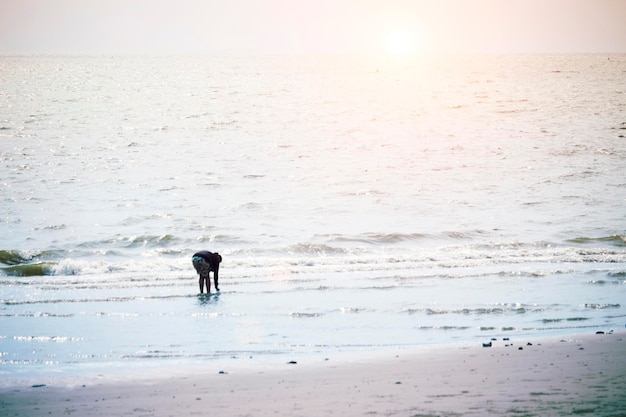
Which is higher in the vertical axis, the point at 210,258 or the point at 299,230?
the point at 299,230

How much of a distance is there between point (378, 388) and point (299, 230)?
17118 mm

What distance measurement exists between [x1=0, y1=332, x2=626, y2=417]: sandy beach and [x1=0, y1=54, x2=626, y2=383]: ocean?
0.96 metres

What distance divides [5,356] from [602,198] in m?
25.9

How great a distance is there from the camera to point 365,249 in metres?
23.1

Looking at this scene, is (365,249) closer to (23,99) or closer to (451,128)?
(451,128)

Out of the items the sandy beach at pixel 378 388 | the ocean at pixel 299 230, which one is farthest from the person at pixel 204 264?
the sandy beach at pixel 378 388

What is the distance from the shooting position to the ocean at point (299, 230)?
12.9 meters

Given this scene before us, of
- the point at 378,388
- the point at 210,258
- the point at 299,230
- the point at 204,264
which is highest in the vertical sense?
the point at 299,230

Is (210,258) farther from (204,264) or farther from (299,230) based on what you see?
(299,230)

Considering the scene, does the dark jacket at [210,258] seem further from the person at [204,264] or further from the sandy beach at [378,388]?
the sandy beach at [378,388]

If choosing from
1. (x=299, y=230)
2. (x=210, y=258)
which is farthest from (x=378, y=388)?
(x=299, y=230)

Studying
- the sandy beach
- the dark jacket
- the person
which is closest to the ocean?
the person

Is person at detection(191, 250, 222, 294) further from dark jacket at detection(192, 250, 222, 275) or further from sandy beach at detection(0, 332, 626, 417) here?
sandy beach at detection(0, 332, 626, 417)

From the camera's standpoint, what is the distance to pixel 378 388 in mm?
8977
